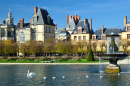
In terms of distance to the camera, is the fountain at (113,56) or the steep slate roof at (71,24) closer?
the fountain at (113,56)

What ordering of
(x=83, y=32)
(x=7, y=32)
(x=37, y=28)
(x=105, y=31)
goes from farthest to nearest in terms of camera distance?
(x=7, y=32) < (x=37, y=28) < (x=83, y=32) < (x=105, y=31)

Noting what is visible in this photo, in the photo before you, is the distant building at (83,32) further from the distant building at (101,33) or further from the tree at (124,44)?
the tree at (124,44)

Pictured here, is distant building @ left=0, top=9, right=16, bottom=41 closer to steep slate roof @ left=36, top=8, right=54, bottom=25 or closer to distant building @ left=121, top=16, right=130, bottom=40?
steep slate roof @ left=36, top=8, right=54, bottom=25

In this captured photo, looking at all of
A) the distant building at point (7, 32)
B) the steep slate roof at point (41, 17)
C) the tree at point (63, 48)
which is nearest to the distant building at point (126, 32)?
the tree at point (63, 48)

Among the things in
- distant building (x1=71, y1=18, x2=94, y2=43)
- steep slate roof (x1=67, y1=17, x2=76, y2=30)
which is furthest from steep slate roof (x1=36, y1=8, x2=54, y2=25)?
steep slate roof (x1=67, y1=17, x2=76, y2=30)

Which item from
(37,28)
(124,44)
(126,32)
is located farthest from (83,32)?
(124,44)

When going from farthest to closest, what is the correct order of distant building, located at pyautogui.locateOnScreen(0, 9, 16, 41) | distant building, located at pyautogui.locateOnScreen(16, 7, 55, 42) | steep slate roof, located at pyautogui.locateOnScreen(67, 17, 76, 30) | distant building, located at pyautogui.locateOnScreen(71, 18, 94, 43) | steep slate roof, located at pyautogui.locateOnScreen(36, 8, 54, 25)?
steep slate roof, located at pyautogui.locateOnScreen(67, 17, 76, 30) < distant building, located at pyautogui.locateOnScreen(0, 9, 16, 41) < steep slate roof, located at pyautogui.locateOnScreen(36, 8, 54, 25) < distant building, located at pyautogui.locateOnScreen(16, 7, 55, 42) < distant building, located at pyautogui.locateOnScreen(71, 18, 94, 43)

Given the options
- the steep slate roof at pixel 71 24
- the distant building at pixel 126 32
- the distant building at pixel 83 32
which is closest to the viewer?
the distant building at pixel 126 32

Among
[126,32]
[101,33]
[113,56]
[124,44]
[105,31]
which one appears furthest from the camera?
[101,33]

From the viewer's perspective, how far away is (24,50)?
58.9 meters

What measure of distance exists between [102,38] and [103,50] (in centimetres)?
535

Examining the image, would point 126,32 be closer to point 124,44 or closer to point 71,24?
point 124,44

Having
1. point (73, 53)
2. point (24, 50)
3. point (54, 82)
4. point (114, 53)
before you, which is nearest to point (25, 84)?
point (54, 82)

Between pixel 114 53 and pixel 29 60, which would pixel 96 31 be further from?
pixel 114 53
